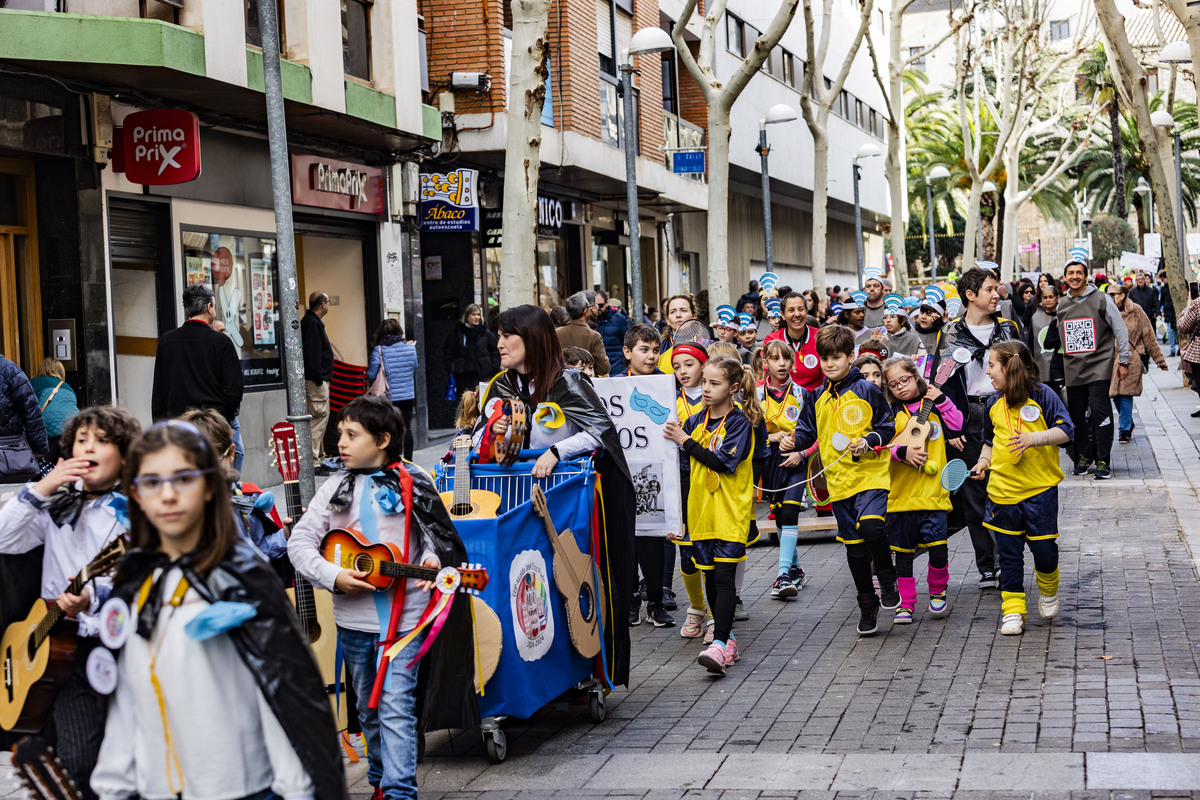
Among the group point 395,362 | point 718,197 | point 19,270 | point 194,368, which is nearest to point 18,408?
point 194,368

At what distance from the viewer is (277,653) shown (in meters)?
3.20

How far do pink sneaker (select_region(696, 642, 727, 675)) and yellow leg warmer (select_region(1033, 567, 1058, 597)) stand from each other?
6.60 feet

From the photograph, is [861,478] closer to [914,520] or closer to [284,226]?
[914,520]

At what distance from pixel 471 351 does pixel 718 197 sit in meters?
5.34

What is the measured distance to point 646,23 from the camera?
93.2ft

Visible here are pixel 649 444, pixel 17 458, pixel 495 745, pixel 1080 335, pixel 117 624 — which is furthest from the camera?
pixel 1080 335

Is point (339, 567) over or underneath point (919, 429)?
underneath

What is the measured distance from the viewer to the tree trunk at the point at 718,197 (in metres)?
20.9

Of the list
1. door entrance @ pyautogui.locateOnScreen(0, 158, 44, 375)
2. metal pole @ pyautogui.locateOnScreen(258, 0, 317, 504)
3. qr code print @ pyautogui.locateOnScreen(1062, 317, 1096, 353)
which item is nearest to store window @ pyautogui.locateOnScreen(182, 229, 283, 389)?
door entrance @ pyautogui.locateOnScreen(0, 158, 44, 375)

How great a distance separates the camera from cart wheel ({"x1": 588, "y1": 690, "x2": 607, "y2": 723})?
6336mm

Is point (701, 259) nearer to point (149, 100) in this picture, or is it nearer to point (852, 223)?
point (852, 223)

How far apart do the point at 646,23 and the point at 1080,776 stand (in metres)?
24.9

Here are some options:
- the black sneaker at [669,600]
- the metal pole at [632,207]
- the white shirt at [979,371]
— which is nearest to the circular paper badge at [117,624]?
the black sneaker at [669,600]

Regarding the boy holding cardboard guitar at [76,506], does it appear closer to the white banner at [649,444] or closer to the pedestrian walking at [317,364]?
the white banner at [649,444]
